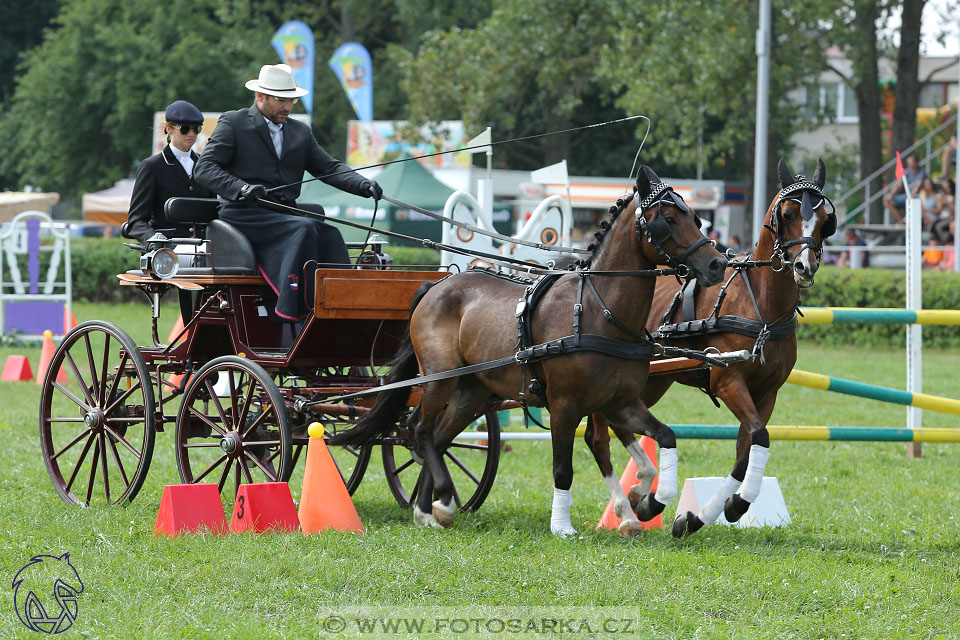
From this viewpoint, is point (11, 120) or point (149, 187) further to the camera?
point (11, 120)

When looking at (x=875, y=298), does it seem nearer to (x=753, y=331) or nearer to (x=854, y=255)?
(x=854, y=255)

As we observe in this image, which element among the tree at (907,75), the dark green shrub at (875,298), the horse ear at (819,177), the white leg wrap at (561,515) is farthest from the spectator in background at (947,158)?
the white leg wrap at (561,515)

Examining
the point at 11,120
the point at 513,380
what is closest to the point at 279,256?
the point at 513,380

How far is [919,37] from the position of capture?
26.2 meters

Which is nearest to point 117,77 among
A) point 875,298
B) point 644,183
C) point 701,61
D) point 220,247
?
point 701,61

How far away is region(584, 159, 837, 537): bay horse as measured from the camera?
6.71m

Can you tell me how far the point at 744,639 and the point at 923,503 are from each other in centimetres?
411

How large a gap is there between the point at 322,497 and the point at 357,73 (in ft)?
87.9

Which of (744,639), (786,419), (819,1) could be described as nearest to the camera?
(744,639)

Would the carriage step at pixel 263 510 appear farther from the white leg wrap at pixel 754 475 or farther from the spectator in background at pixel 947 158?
the spectator in background at pixel 947 158

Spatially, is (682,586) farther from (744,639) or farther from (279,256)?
(279,256)

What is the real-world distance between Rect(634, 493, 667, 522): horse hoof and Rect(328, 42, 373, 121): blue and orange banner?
86.6ft

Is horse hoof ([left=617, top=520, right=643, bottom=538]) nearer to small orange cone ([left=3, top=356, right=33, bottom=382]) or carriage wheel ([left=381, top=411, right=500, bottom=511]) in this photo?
carriage wheel ([left=381, top=411, right=500, bottom=511])

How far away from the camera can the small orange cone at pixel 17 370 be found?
14903mm
